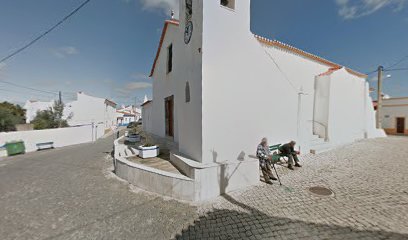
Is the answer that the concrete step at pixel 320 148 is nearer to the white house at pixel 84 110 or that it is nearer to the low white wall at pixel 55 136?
the low white wall at pixel 55 136

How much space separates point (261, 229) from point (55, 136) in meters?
20.6

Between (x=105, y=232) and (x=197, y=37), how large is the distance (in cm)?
566

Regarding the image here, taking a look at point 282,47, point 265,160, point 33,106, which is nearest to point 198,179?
point 265,160

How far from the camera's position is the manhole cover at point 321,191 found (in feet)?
15.3

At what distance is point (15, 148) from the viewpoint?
1315 cm

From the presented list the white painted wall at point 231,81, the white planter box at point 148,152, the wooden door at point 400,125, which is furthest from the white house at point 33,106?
the wooden door at point 400,125

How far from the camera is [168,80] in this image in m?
10.2

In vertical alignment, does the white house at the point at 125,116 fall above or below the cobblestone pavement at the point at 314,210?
above

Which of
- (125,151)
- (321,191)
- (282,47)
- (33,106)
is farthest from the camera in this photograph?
(33,106)

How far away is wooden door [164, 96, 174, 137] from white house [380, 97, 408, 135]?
85.7 ft

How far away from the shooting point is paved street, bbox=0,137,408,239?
3307 mm

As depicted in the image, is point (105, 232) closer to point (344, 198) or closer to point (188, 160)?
point (188, 160)

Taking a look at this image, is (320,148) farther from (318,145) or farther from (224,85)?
(224,85)

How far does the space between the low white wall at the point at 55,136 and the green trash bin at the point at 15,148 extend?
57cm
